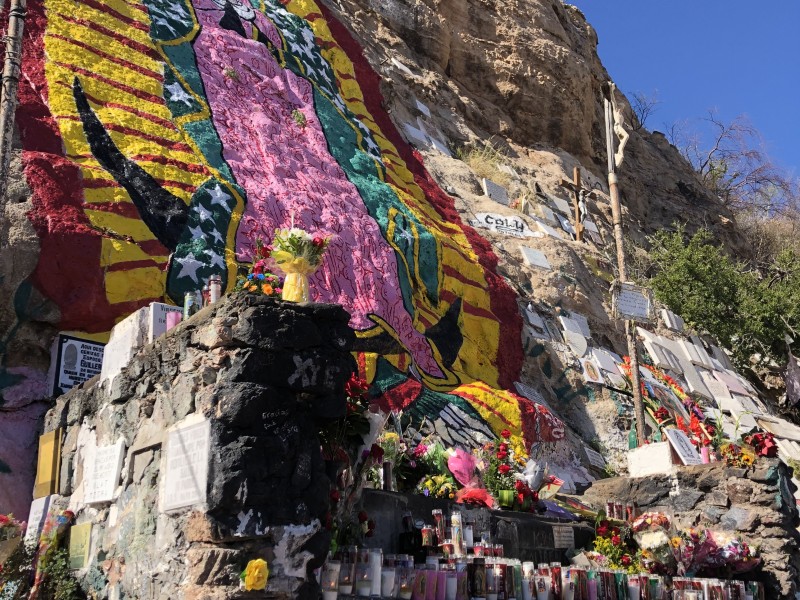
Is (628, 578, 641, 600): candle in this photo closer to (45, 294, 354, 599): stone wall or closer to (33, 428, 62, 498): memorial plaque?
(45, 294, 354, 599): stone wall

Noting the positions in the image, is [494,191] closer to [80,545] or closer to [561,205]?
[561,205]

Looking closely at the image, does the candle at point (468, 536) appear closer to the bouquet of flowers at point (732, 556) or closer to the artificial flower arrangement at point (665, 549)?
the artificial flower arrangement at point (665, 549)

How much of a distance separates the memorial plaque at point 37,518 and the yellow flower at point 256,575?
9.29 ft

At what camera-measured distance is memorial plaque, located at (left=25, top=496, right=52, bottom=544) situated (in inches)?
265

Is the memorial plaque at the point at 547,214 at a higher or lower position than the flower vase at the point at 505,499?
higher

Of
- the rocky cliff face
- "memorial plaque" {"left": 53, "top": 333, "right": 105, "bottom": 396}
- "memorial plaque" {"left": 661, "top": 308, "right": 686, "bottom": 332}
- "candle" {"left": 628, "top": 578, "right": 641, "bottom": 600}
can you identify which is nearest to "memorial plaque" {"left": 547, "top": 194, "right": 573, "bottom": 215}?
the rocky cliff face

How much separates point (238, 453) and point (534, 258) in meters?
13.6

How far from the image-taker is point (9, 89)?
279 inches

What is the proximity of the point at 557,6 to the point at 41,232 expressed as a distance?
67.0ft

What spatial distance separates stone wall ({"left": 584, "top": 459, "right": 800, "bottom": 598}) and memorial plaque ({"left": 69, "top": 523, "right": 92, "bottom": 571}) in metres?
5.88

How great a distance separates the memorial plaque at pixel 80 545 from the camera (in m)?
5.95

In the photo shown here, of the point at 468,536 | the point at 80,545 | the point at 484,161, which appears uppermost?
the point at 484,161

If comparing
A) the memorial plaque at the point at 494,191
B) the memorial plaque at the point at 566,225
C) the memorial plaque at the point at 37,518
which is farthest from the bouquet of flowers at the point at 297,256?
the memorial plaque at the point at 566,225

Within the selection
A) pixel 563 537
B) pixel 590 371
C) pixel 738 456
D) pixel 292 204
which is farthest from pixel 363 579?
pixel 590 371
